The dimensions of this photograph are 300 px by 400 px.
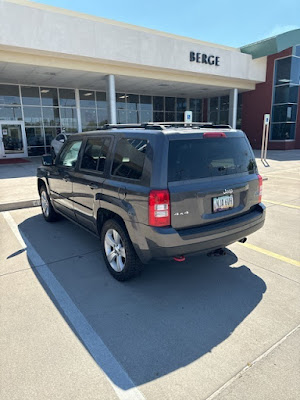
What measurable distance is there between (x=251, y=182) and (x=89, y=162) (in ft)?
7.42

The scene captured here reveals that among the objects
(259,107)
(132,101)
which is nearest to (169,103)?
(132,101)

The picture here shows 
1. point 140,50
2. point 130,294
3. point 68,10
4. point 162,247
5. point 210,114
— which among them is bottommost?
point 130,294

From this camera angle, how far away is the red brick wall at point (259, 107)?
73.5 ft

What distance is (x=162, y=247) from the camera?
9.61 ft

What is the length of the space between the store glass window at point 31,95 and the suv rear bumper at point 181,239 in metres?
18.9

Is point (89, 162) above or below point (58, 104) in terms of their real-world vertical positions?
below

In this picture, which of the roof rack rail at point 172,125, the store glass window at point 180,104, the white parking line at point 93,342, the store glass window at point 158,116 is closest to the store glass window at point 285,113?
the store glass window at point 180,104

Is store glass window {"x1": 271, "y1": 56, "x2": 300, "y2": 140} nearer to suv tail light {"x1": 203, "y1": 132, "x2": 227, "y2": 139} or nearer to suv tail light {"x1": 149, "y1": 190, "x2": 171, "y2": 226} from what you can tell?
suv tail light {"x1": 203, "y1": 132, "x2": 227, "y2": 139}

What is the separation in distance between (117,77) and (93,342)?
55.6 feet

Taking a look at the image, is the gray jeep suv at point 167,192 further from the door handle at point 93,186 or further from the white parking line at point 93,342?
the white parking line at point 93,342

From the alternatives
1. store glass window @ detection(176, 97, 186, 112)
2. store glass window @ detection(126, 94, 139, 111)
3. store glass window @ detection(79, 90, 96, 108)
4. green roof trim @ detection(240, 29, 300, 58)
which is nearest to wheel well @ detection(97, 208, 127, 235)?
store glass window @ detection(79, 90, 96, 108)

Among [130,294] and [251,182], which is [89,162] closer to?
[130,294]

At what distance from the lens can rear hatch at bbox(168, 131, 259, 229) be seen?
2.97m

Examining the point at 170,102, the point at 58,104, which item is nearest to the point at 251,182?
the point at 58,104
